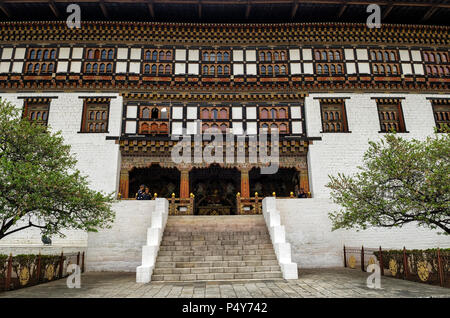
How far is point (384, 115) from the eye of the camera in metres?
21.5

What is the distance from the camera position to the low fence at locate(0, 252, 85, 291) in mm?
10173

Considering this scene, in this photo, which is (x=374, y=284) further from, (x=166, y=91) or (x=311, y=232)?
(x=166, y=91)

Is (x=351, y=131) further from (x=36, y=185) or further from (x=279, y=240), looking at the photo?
(x=36, y=185)

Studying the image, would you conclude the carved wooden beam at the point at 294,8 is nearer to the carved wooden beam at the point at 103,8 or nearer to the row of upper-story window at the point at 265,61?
the row of upper-story window at the point at 265,61

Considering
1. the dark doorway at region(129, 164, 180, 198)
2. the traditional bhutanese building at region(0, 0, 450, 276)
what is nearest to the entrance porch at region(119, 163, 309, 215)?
the dark doorway at region(129, 164, 180, 198)

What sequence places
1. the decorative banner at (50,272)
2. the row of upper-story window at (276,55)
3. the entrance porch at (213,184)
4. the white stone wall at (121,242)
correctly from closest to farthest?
the decorative banner at (50,272) → the white stone wall at (121,242) → the row of upper-story window at (276,55) → the entrance porch at (213,184)

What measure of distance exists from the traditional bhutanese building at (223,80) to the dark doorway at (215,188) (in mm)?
109

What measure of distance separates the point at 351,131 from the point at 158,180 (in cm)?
1417

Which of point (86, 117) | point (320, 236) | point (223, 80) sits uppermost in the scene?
point (223, 80)

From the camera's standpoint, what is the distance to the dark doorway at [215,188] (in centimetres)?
2273

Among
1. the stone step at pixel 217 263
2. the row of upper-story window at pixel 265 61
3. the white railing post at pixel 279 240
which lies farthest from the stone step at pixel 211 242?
the row of upper-story window at pixel 265 61

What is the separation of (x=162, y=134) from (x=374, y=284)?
15.4m

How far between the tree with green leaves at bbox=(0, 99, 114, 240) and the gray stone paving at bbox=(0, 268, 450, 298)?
2.31m

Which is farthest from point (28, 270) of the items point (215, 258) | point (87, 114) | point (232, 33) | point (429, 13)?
point (429, 13)
